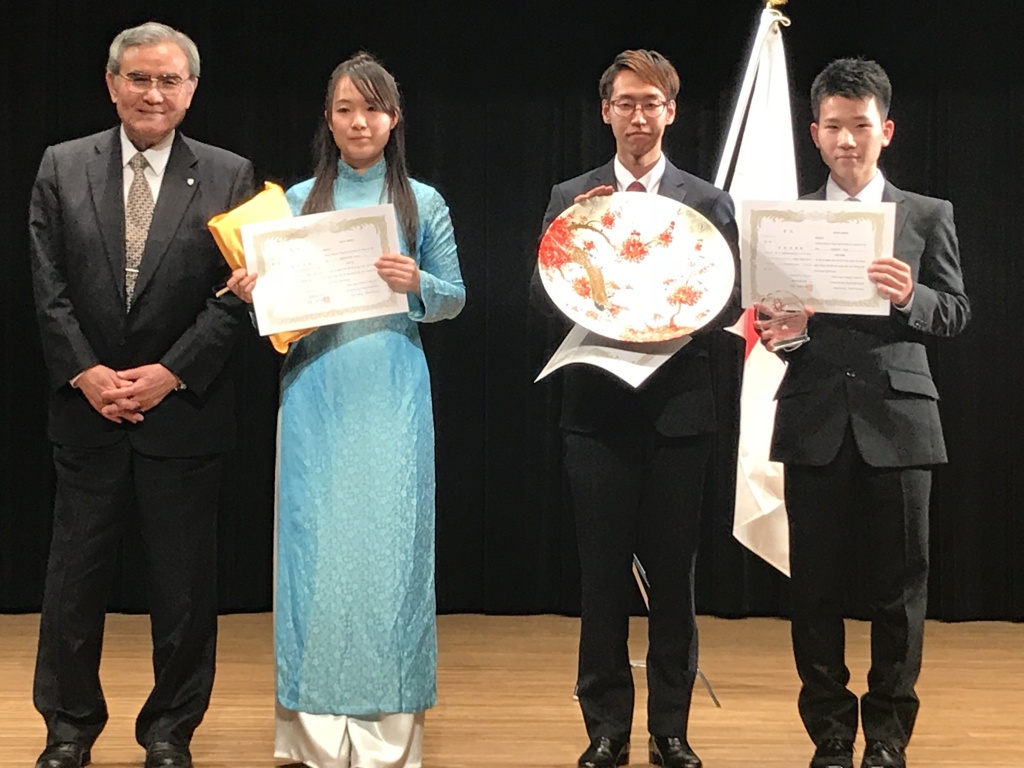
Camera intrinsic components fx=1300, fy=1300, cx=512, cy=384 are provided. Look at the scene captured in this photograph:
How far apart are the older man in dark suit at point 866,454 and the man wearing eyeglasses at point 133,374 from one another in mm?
1313

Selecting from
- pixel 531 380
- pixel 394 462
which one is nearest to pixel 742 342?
pixel 531 380

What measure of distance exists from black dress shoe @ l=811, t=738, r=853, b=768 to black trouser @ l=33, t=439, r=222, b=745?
1.39 metres

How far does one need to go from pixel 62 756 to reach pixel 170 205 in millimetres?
1236

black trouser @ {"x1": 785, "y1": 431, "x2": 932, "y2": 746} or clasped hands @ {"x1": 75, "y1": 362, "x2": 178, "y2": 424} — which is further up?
clasped hands @ {"x1": 75, "y1": 362, "x2": 178, "y2": 424}

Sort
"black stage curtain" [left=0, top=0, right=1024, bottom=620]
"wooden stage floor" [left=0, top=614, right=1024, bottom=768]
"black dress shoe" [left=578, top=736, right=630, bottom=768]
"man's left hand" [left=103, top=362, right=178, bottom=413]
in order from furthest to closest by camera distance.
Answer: "black stage curtain" [left=0, top=0, right=1024, bottom=620] → "wooden stage floor" [left=0, top=614, right=1024, bottom=768] → "black dress shoe" [left=578, top=736, right=630, bottom=768] → "man's left hand" [left=103, top=362, right=178, bottom=413]

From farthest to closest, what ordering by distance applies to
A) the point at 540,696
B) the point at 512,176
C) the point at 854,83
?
the point at 512,176, the point at 540,696, the point at 854,83

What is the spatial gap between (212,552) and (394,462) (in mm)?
470

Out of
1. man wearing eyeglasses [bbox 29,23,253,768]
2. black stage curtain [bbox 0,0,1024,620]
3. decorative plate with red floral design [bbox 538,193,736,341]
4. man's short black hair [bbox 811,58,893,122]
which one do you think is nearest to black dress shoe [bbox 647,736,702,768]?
decorative plate with red floral design [bbox 538,193,736,341]

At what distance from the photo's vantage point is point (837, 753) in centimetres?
284

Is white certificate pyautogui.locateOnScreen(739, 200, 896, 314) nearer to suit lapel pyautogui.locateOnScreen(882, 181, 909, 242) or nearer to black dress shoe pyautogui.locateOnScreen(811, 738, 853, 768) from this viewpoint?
suit lapel pyautogui.locateOnScreen(882, 181, 909, 242)

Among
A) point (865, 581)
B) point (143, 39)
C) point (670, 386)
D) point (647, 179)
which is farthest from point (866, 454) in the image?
point (143, 39)

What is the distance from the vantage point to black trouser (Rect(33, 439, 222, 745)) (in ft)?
9.34

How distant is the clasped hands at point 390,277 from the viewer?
110 inches

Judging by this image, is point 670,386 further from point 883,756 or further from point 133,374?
point 133,374
